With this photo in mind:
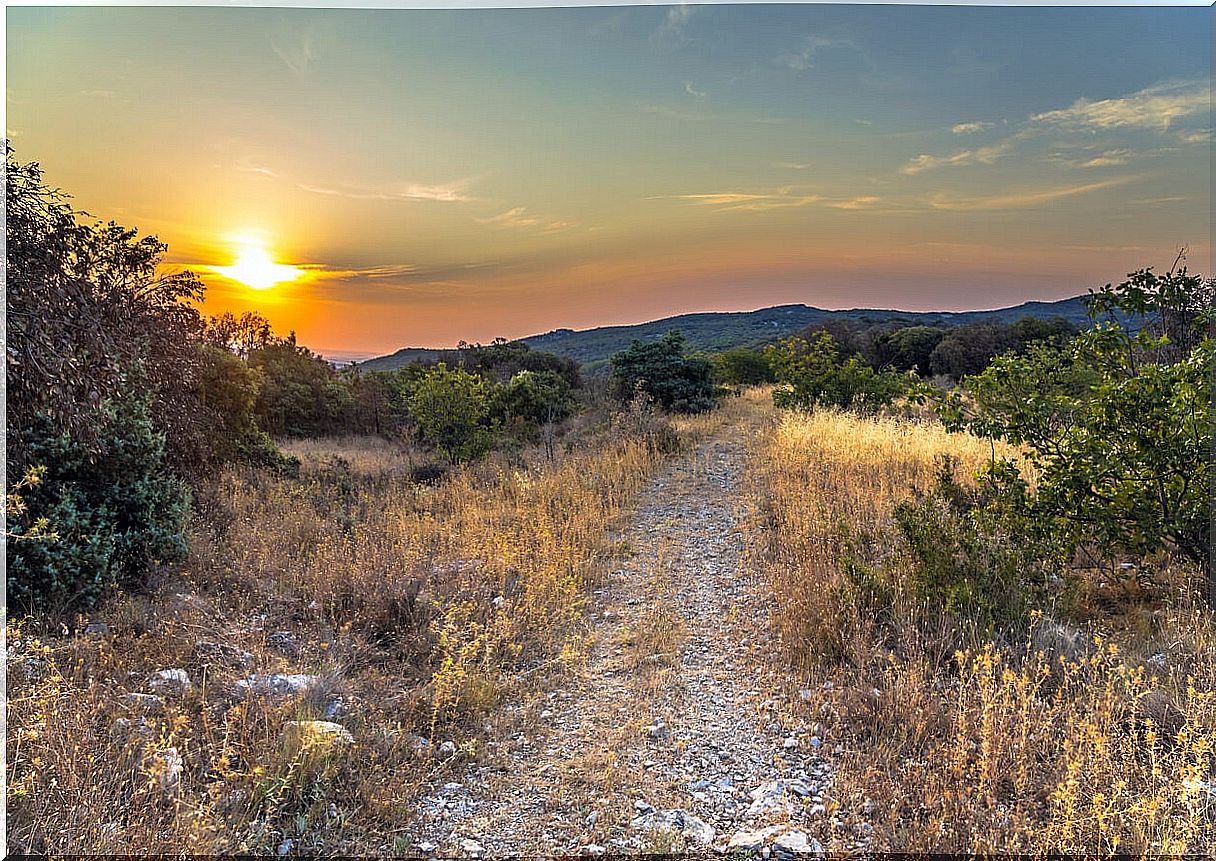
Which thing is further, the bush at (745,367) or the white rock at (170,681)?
the bush at (745,367)

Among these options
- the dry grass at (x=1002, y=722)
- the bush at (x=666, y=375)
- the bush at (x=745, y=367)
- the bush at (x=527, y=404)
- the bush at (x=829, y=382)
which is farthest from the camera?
the bush at (x=745, y=367)

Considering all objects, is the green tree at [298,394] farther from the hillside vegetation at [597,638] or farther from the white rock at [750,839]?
the white rock at [750,839]

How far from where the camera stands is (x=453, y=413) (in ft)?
30.2

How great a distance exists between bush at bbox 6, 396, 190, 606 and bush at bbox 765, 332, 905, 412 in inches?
392

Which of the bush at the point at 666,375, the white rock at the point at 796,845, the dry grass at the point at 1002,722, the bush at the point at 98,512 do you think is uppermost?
the bush at the point at 666,375

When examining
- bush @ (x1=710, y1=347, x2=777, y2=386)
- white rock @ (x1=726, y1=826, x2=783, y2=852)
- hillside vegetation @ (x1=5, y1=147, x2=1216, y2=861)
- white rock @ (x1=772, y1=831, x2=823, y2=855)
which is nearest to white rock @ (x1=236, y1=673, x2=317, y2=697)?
hillside vegetation @ (x1=5, y1=147, x2=1216, y2=861)

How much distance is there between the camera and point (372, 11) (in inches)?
124

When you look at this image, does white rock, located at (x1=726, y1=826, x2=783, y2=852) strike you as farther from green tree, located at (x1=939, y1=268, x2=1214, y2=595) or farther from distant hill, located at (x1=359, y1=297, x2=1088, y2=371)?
distant hill, located at (x1=359, y1=297, x2=1088, y2=371)

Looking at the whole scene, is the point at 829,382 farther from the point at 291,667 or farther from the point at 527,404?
the point at 291,667

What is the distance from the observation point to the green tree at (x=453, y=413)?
361 inches

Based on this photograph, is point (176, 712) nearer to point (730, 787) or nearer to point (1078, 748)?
point (730, 787)

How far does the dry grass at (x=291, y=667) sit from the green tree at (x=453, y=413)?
10.0 feet

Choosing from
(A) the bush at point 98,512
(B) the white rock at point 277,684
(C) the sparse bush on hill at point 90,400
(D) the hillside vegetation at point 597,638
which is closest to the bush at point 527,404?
(D) the hillside vegetation at point 597,638

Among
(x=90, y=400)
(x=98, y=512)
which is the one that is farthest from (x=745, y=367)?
(x=90, y=400)
